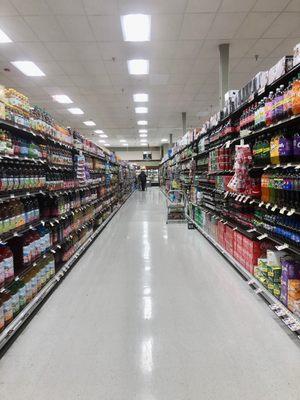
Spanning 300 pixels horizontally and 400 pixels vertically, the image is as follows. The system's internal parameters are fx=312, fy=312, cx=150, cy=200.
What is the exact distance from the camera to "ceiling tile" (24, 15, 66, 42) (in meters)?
5.48

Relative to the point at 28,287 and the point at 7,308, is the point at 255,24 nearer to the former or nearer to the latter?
the point at 28,287

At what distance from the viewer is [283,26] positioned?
5922 mm

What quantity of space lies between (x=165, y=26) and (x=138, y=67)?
2.32 meters

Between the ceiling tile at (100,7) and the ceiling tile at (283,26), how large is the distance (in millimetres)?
2931

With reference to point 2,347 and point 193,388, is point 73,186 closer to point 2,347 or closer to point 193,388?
point 2,347

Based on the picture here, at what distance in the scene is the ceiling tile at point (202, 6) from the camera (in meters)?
4.97

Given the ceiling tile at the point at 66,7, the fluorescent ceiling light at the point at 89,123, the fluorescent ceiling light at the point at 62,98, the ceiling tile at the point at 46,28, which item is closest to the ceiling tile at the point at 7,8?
the ceiling tile at the point at 46,28

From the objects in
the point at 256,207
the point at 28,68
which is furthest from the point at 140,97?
the point at 256,207

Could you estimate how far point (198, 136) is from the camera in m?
8.16

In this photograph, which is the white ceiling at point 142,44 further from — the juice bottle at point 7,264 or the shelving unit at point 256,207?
the juice bottle at point 7,264

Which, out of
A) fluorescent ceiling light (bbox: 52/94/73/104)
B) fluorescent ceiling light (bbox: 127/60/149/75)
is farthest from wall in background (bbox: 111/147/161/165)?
fluorescent ceiling light (bbox: 127/60/149/75)

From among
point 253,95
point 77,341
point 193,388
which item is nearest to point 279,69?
point 253,95

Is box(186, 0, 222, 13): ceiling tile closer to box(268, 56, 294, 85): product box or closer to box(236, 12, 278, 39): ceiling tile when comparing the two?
box(236, 12, 278, 39): ceiling tile

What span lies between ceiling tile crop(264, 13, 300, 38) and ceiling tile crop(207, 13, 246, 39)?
27.2 inches
